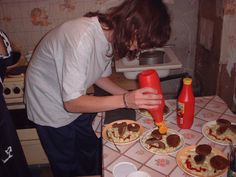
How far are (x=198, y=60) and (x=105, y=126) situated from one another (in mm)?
1323

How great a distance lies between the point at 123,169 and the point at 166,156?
0.58 feet

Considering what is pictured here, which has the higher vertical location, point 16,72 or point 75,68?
point 75,68

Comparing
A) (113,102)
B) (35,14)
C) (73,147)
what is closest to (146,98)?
(113,102)

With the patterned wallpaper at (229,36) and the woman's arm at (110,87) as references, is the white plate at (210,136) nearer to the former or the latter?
the woman's arm at (110,87)

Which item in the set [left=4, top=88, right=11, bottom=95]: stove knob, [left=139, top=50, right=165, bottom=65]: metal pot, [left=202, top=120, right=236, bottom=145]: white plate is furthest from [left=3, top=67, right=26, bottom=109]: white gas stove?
[left=202, top=120, right=236, bottom=145]: white plate

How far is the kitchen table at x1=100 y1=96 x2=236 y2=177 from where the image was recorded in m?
0.93

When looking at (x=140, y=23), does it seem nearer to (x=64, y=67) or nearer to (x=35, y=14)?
(x=64, y=67)

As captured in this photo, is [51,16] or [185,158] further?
[51,16]

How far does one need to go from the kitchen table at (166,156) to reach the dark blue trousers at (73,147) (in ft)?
1.31

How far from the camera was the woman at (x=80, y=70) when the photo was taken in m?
0.97

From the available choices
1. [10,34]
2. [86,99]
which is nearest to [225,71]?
[86,99]

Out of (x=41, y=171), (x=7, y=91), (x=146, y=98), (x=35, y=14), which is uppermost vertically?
(x=35, y=14)

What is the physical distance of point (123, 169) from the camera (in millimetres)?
927

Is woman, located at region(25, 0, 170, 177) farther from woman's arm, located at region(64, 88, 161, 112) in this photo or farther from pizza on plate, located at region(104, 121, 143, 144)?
pizza on plate, located at region(104, 121, 143, 144)
